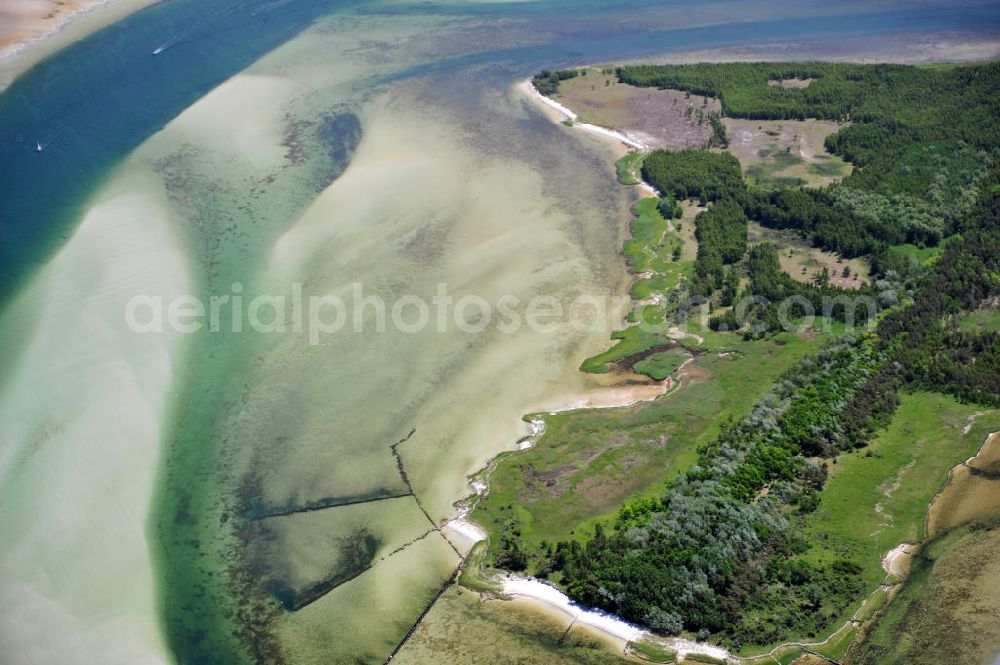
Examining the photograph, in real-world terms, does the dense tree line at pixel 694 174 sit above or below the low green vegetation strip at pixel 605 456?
above

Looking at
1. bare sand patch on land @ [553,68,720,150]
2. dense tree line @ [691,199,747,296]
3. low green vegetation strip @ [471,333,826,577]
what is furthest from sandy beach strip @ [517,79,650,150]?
low green vegetation strip @ [471,333,826,577]

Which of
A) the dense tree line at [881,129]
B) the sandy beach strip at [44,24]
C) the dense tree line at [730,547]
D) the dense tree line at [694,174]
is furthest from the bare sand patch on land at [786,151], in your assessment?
the sandy beach strip at [44,24]

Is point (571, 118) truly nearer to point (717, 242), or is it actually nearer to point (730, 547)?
point (717, 242)

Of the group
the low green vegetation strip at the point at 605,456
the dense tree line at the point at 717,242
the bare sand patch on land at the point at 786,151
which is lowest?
the low green vegetation strip at the point at 605,456

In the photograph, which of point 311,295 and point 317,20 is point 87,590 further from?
point 317,20

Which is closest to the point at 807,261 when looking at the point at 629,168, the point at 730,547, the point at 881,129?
the point at 629,168

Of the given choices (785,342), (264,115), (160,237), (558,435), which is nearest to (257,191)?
(160,237)

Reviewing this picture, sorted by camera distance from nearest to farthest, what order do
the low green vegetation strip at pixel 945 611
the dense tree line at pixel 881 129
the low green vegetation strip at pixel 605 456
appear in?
the low green vegetation strip at pixel 945 611, the low green vegetation strip at pixel 605 456, the dense tree line at pixel 881 129

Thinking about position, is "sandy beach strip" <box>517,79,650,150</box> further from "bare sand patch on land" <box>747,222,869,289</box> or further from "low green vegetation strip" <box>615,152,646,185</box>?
"bare sand patch on land" <box>747,222,869,289</box>

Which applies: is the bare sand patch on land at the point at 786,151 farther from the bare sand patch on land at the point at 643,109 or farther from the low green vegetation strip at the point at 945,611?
the low green vegetation strip at the point at 945,611
